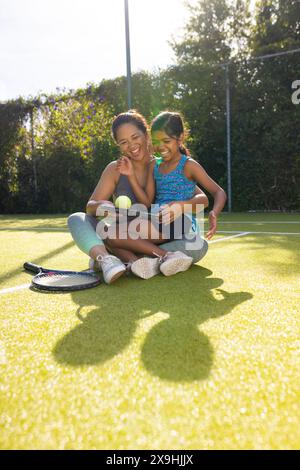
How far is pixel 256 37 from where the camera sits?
9.55 m

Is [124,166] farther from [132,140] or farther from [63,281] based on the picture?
[63,281]

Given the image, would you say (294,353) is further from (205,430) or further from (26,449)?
(26,449)

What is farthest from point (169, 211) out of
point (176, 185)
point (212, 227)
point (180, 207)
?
point (176, 185)

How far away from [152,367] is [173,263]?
130cm

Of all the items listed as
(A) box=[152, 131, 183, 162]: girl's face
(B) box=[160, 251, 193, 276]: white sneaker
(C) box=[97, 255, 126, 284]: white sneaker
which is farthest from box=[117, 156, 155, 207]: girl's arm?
(C) box=[97, 255, 126, 284]: white sneaker

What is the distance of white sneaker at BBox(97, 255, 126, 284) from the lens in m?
2.20

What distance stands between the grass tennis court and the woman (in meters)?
0.43

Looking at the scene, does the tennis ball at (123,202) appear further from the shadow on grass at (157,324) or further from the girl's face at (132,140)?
the shadow on grass at (157,324)

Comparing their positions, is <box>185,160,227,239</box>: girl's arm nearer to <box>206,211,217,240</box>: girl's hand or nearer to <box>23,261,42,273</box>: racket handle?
<box>206,211,217,240</box>: girl's hand

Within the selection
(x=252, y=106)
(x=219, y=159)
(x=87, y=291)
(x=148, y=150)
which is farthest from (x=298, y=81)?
(x=87, y=291)

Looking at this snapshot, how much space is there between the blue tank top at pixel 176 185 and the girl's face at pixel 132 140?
0.21 m

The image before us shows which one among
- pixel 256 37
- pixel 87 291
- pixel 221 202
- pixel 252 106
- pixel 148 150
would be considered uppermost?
pixel 256 37

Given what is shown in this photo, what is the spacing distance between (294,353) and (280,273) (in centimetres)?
134

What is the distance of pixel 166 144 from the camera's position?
105 inches
